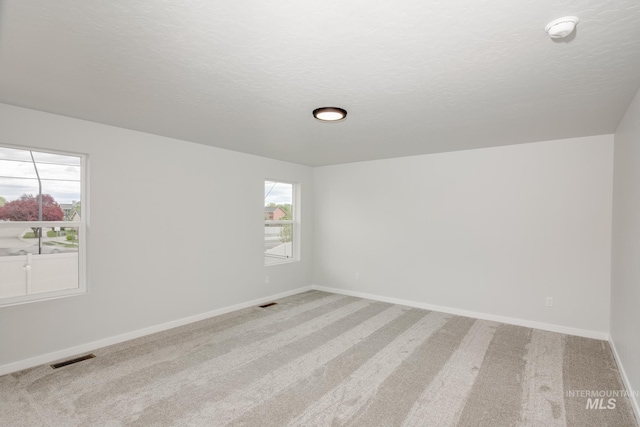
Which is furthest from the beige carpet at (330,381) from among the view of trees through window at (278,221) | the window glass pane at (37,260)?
the view of trees through window at (278,221)

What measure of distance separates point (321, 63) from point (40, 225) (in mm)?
3140

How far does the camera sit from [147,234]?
3.85 m

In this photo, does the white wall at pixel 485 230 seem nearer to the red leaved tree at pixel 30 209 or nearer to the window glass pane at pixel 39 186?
the window glass pane at pixel 39 186

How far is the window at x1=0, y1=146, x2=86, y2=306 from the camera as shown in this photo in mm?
3008

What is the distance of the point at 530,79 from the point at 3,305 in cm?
464

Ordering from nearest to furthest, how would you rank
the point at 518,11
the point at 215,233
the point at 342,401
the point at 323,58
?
the point at 518,11, the point at 323,58, the point at 342,401, the point at 215,233

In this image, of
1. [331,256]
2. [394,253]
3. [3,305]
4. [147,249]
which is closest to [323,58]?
[147,249]

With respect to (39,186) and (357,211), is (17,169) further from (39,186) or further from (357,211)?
(357,211)

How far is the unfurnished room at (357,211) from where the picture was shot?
1802mm

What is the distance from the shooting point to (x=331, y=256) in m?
6.04

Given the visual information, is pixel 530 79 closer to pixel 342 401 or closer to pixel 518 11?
pixel 518 11

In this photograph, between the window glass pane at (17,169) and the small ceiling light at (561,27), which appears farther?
the window glass pane at (17,169)

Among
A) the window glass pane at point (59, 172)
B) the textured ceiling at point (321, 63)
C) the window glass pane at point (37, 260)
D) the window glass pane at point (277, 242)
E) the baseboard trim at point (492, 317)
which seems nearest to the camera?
the textured ceiling at point (321, 63)

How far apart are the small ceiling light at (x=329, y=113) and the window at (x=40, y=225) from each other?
2533 mm
